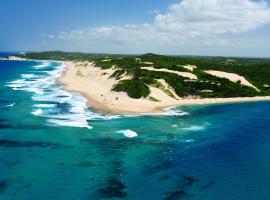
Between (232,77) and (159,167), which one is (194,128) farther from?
(232,77)

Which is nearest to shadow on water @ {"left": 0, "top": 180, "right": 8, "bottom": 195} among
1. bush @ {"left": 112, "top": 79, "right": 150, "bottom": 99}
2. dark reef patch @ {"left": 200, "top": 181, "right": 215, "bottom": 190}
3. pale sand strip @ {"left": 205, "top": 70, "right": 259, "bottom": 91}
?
dark reef patch @ {"left": 200, "top": 181, "right": 215, "bottom": 190}

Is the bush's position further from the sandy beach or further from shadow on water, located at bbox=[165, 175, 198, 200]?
shadow on water, located at bbox=[165, 175, 198, 200]

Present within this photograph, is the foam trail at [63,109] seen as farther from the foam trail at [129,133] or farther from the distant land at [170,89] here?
the foam trail at [129,133]

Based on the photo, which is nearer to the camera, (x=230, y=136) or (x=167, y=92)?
(x=230, y=136)

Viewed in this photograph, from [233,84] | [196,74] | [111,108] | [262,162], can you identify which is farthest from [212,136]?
[196,74]

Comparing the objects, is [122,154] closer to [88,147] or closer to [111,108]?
[88,147]

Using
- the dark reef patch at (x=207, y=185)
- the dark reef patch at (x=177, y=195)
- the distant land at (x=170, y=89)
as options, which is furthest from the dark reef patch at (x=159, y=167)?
the distant land at (x=170, y=89)
